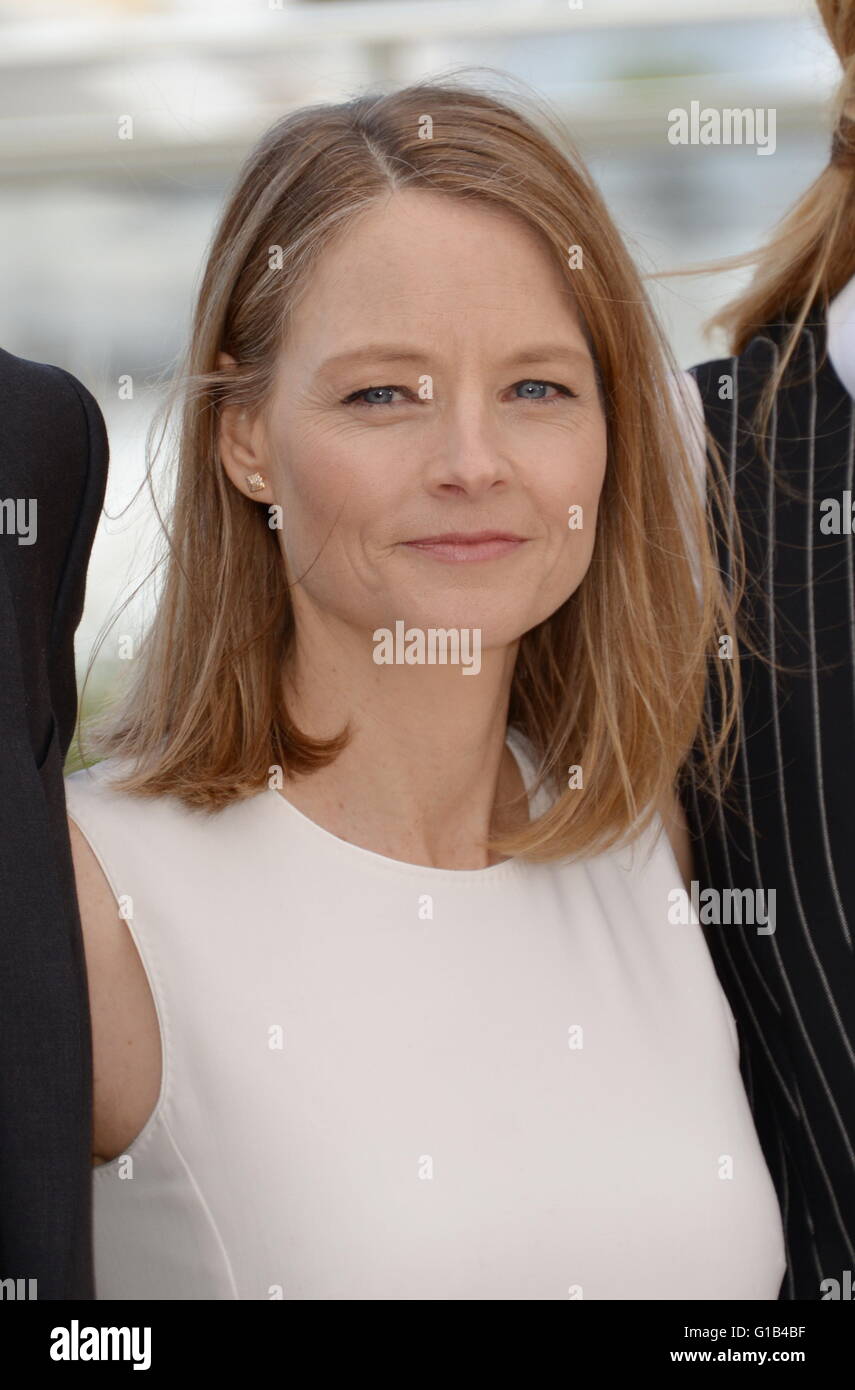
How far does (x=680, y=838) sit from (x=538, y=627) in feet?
0.86

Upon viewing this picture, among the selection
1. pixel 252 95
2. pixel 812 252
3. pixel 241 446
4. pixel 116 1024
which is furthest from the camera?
pixel 252 95

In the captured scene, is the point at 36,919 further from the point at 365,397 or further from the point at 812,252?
the point at 812,252

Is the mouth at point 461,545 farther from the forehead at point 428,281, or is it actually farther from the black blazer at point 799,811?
the black blazer at point 799,811

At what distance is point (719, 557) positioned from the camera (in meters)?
1.47

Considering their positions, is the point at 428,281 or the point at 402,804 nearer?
the point at 428,281

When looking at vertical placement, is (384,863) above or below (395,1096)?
above

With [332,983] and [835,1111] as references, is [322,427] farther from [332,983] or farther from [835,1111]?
[835,1111]

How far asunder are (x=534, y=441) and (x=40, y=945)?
58 centimetres

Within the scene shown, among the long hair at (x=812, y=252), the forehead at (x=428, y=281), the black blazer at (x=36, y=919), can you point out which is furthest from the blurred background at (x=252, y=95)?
the black blazer at (x=36, y=919)

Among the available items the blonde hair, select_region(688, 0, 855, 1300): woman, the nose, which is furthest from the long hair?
the nose

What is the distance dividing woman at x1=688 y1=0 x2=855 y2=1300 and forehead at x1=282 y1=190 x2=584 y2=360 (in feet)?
0.96

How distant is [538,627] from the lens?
5.01 feet

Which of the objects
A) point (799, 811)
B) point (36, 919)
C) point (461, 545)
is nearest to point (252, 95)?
point (461, 545)
